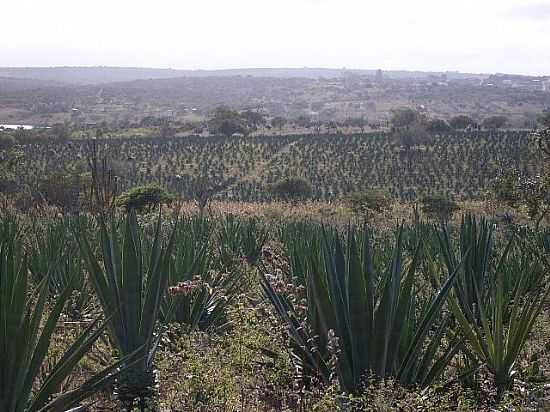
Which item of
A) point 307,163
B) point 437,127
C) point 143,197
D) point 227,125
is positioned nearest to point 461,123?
point 437,127

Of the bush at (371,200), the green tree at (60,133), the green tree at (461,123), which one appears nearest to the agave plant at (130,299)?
the bush at (371,200)

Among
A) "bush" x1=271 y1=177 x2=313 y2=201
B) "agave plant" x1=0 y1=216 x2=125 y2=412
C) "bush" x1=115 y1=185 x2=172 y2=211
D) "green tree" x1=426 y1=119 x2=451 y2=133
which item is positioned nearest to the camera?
"agave plant" x1=0 y1=216 x2=125 y2=412

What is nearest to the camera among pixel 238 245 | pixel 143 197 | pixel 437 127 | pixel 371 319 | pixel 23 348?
pixel 23 348

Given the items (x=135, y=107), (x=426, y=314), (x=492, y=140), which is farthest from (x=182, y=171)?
(x=135, y=107)

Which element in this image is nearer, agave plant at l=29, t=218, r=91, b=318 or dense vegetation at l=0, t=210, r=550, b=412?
dense vegetation at l=0, t=210, r=550, b=412

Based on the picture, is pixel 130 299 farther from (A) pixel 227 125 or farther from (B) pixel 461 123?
(B) pixel 461 123

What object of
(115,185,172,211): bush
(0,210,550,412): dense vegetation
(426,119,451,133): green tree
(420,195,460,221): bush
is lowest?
(420,195,460,221): bush

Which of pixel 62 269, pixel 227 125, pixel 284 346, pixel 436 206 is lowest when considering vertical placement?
pixel 436 206

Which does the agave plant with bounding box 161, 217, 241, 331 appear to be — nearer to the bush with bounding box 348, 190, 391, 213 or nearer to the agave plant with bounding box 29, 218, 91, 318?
the agave plant with bounding box 29, 218, 91, 318

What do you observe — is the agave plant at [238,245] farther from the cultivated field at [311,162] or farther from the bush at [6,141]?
the bush at [6,141]

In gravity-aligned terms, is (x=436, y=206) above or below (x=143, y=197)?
below

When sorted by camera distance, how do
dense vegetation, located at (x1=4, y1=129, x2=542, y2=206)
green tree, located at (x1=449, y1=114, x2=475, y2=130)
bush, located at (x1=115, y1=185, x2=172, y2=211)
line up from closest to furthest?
bush, located at (x1=115, y1=185, x2=172, y2=211) < dense vegetation, located at (x1=4, y1=129, x2=542, y2=206) < green tree, located at (x1=449, y1=114, x2=475, y2=130)

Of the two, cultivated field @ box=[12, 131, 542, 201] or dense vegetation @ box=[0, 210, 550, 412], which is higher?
dense vegetation @ box=[0, 210, 550, 412]

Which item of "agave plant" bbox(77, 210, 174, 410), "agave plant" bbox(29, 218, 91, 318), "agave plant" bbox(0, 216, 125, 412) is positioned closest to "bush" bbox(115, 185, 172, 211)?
"agave plant" bbox(29, 218, 91, 318)
